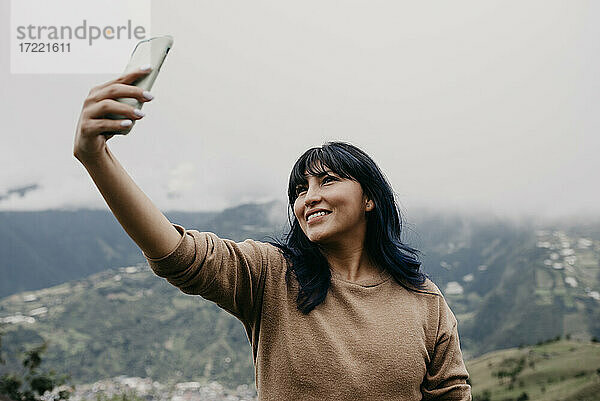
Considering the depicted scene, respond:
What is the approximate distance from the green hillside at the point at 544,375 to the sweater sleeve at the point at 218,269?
4.81 metres

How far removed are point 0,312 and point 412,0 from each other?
31.6ft

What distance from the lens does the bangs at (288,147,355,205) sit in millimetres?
1051

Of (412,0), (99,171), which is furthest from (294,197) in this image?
(412,0)

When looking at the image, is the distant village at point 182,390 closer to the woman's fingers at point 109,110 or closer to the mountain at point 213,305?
the mountain at point 213,305

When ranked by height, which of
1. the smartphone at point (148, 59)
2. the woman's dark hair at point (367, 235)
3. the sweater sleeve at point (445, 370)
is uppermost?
the smartphone at point (148, 59)

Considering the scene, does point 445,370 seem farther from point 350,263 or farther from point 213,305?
point 213,305

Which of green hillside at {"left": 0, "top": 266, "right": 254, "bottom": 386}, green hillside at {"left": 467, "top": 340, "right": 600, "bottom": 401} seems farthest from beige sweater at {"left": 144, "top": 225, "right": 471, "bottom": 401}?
green hillside at {"left": 0, "top": 266, "right": 254, "bottom": 386}

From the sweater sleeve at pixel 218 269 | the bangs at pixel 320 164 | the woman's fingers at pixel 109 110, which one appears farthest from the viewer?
the bangs at pixel 320 164

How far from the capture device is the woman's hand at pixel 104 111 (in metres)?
0.64

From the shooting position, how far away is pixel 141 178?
12203 millimetres

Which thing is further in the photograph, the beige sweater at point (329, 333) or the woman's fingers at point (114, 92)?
the beige sweater at point (329, 333)

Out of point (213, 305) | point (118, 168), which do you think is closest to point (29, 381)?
point (118, 168)

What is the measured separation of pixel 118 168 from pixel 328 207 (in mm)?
412

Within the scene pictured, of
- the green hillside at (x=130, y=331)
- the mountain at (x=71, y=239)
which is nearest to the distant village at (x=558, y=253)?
the green hillside at (x=130, y=331)
